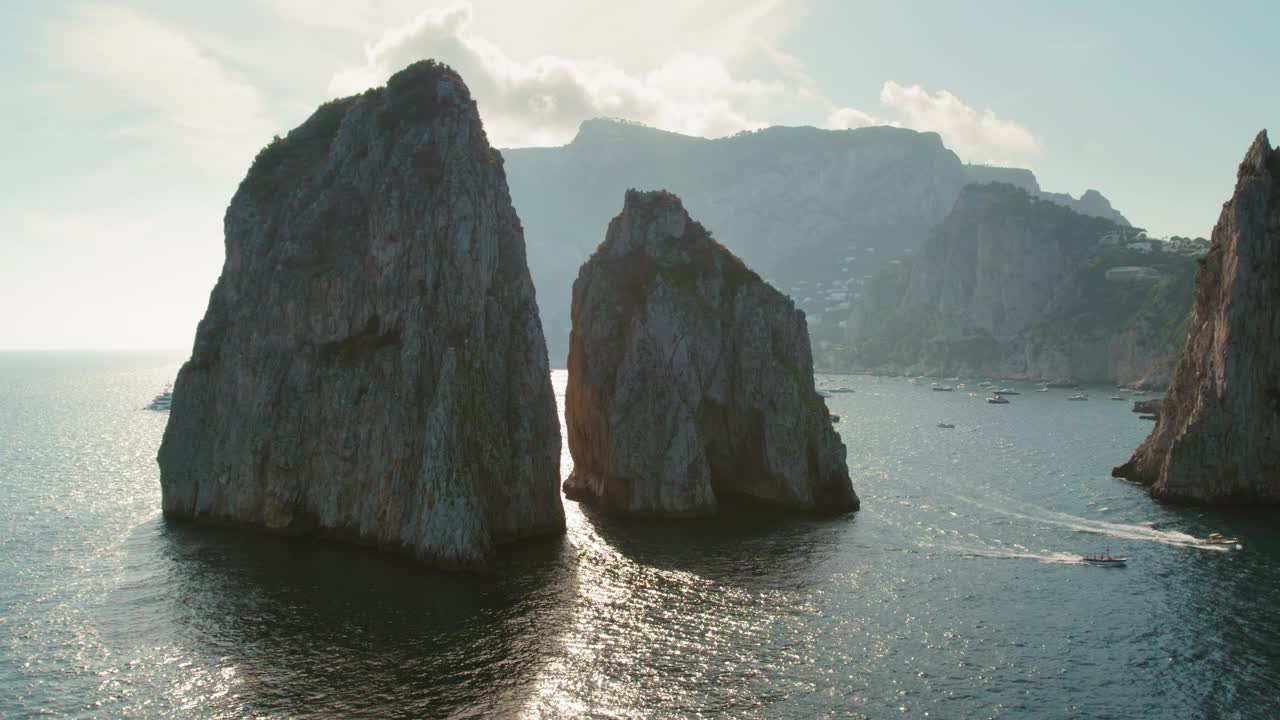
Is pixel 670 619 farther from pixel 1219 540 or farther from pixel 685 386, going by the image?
pixel 1219 540

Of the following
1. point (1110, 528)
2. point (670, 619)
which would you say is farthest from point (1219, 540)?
point (670, 619)

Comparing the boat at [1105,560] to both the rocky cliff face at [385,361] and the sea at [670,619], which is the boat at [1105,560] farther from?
the rocky cliff face at [385,361]

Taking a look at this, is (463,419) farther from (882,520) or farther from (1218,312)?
(1218,312)

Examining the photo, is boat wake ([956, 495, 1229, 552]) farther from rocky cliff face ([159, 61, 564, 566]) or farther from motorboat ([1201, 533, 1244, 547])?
rocky cliff face ([159, 61, 564, 566])

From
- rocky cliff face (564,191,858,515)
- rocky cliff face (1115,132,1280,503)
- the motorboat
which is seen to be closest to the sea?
the motorboat

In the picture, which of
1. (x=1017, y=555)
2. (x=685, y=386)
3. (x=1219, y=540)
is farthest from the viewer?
(x=685, y=386)

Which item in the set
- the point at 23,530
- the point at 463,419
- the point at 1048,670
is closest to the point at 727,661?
the point at 1048,670

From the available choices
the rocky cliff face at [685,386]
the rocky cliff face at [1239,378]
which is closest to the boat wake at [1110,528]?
the rocky cliff face at [1239,378]
